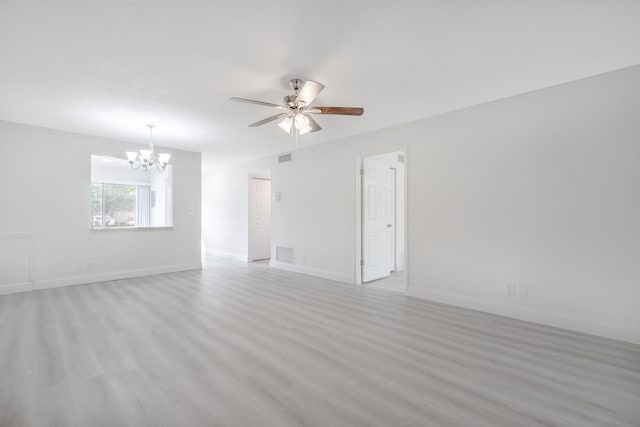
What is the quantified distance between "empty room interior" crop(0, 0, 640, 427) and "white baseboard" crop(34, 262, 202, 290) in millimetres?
38

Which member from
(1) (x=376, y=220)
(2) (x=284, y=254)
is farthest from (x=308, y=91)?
(2) (x=284, y=254)

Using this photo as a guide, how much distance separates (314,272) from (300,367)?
11.3ft

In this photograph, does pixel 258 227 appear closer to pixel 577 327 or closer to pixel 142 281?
pixel 142 281

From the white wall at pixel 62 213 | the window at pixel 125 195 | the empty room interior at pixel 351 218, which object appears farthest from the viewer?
the window at pixel 125 195

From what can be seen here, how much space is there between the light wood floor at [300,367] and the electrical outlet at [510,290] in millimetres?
342

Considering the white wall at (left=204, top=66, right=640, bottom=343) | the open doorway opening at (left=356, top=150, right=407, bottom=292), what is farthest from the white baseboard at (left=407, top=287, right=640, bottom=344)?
the open doorway opening at (left=356, top=150, right=407, bottom=292)

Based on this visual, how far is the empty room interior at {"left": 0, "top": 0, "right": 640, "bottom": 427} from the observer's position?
197 centimetres

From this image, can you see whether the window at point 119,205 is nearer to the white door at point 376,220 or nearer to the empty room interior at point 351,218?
the empty room interior at point 351,218

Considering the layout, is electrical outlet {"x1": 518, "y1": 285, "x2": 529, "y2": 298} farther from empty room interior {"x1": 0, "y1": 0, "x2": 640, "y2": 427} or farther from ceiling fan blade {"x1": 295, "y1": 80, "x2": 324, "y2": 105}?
ceiling fan blade {"x1": 295, "y1": 80, "x2": 324, "y2": 105}

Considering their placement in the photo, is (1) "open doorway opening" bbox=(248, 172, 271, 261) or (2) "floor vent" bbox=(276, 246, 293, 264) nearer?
(2) "floor vent" bbox=(276, 246, 293, 264)

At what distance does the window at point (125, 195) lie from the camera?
8.21 metres

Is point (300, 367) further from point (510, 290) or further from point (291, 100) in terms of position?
point (510, 290)

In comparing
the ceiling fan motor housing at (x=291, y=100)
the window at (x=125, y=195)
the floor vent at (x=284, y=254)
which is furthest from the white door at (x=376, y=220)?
the window at (x=125, y=195)

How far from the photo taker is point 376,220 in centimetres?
538
